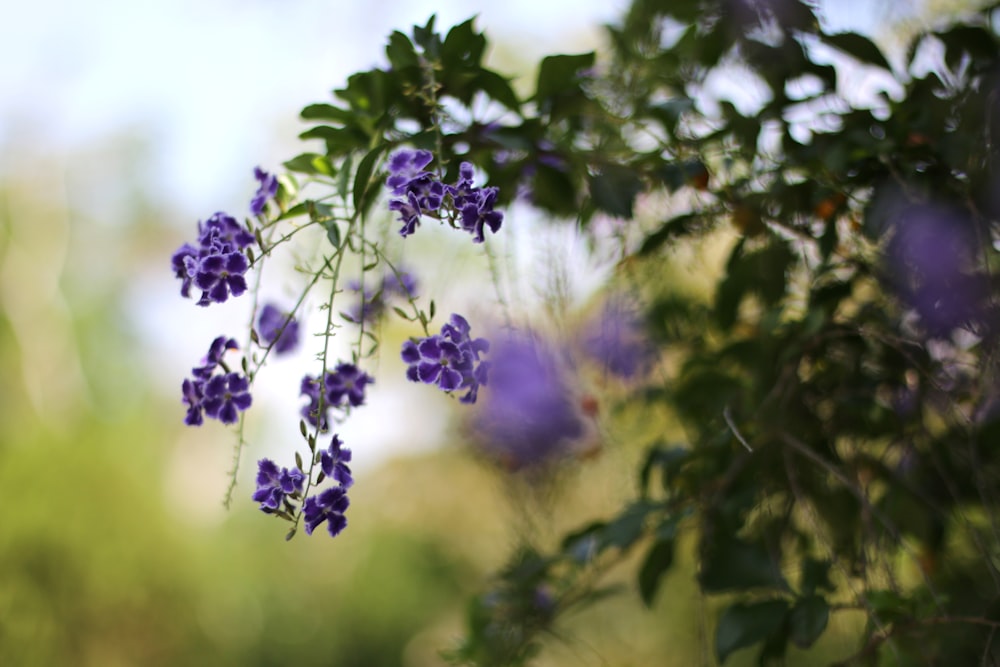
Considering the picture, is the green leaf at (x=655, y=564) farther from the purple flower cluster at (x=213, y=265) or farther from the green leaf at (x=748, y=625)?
the purple flower cluster at (x=213, y=265)

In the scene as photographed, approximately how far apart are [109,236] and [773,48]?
233 inches

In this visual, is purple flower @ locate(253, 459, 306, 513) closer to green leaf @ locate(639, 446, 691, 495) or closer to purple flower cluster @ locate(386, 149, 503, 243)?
purple flower cluster @ locate(386, 149, 503, 243)

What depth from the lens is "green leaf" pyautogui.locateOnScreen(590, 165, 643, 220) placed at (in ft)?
2.10

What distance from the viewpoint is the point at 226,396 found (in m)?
0.59

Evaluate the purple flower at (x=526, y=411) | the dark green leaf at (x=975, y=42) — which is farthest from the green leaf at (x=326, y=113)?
the dark green leaf at (x=975, y=42)

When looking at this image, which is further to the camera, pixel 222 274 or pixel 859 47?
pixel 859 47

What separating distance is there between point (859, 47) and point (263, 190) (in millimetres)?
486

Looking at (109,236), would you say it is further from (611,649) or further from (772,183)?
(772,183)

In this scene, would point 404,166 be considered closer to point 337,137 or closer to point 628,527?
point 337,137

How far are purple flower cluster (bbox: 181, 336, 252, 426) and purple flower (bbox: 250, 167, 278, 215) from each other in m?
0.10

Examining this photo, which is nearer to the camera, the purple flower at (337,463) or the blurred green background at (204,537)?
the purple flower at (337,463)

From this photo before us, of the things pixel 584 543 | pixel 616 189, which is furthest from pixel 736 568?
pixel 616 189

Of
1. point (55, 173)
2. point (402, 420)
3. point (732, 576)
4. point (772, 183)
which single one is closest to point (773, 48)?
point (772, 183)

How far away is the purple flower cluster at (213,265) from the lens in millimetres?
555
